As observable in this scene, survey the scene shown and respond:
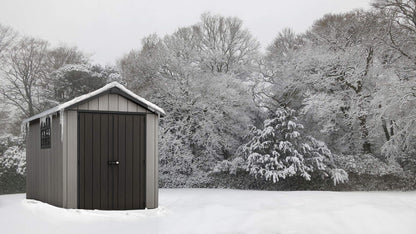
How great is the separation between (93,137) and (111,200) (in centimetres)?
133

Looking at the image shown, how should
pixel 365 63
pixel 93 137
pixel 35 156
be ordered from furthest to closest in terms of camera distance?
pixel 365 63, pixel 35 156, pixel 93 137

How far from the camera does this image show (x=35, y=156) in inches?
458

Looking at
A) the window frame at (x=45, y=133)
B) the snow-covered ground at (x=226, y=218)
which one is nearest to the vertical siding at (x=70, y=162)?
the snow-covered ground at (x=226, y=218)

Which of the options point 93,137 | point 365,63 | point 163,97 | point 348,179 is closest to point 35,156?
point 93,137

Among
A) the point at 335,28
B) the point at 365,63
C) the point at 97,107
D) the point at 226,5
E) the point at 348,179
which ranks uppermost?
the point at 226,5

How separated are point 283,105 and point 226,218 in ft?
35.6

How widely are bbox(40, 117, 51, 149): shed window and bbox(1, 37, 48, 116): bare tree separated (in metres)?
11.7

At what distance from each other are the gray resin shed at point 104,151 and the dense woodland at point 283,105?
7.62 m

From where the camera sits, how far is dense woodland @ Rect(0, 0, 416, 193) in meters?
16.2

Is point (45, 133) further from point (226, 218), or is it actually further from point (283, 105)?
point (283, 105)

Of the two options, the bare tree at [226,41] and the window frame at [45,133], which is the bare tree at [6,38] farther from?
the window frame at [45,133]

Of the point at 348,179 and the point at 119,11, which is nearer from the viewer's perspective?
the point at 348,179

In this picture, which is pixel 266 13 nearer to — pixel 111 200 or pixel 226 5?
pixel 226 5

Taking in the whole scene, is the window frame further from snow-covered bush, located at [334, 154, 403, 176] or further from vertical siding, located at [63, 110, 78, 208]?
snow-covered bush, located at [334, 154, 403, 176]
